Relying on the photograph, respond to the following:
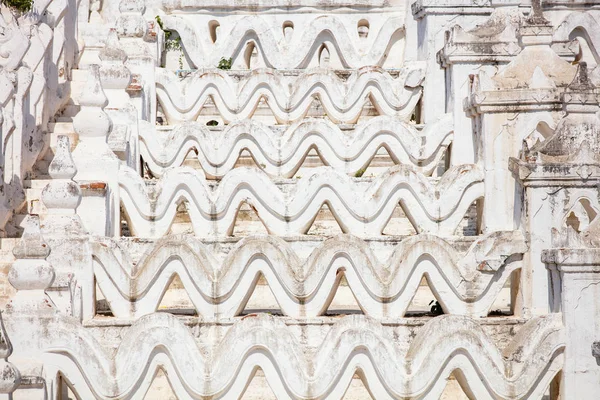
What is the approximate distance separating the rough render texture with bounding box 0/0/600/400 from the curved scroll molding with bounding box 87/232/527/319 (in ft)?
0.07

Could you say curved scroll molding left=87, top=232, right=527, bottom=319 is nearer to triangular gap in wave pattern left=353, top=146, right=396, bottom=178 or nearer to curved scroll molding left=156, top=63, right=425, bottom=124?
triangular gap in wave pattern left=353, top=146, right=396, bottom=178

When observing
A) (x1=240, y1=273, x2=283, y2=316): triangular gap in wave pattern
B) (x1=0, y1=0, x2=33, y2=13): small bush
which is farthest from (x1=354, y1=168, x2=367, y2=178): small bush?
(x1=0, y1=0, x2=33, y2=13): small bush

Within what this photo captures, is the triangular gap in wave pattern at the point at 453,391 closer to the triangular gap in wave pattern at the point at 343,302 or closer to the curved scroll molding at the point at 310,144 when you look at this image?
the triangular gap in wave pattern at the point at 343,302

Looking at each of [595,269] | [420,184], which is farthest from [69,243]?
[595,269]

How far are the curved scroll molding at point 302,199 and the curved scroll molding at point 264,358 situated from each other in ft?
9.13

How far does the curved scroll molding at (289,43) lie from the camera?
20734 millimetres

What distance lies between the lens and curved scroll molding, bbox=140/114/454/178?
1797cm

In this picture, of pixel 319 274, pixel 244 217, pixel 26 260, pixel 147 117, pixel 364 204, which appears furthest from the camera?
pixel 147 117

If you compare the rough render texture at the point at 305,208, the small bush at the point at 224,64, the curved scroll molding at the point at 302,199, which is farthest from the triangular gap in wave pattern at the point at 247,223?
the small bush at the point at 224,64

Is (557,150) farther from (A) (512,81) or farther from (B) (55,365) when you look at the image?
(B) (55,365)

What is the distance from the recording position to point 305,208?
16.5 meters

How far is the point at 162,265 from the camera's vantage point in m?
15.3

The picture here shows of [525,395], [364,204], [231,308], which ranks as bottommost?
[525,395]

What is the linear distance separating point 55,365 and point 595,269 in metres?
4.76
